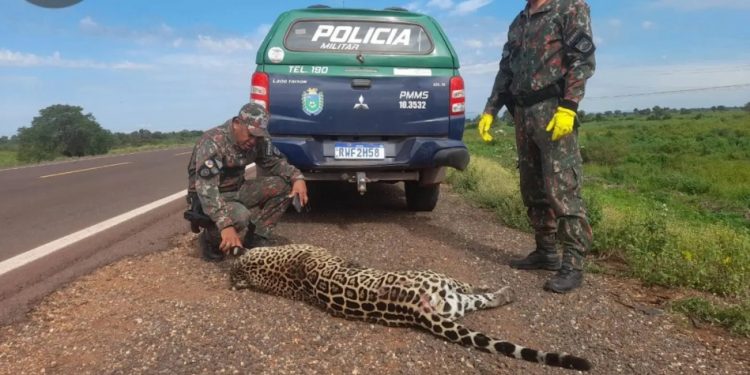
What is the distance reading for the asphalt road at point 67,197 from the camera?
6215 mm

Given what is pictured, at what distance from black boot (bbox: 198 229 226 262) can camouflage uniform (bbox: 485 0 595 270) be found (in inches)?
107

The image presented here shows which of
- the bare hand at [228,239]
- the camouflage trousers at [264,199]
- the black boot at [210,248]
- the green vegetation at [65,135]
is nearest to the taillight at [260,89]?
the camouflage trousers at [264,199]

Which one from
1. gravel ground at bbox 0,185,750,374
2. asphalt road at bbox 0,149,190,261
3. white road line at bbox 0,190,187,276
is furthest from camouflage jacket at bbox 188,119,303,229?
asphalt road at bbox 0,149,190,261

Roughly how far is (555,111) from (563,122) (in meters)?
0.22

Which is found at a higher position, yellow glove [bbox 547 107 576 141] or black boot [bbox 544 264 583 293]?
yellow glove [bbox 547 107 576 141]

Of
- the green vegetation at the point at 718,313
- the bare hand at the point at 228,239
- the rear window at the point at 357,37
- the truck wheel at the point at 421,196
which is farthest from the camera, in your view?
the truck wheel at the point at 421,196

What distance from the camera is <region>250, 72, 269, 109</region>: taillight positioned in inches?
201

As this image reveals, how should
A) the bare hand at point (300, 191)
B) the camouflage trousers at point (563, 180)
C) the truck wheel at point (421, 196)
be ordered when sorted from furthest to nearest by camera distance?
1. the truck wheel at point (421, 196)
2. the bare hand at point (300, 191)
3. the camouflage trousers at point (563, 180)

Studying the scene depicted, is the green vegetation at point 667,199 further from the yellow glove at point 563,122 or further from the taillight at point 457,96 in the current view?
the taillight at point 457,96

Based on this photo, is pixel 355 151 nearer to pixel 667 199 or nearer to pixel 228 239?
pixel 228 239

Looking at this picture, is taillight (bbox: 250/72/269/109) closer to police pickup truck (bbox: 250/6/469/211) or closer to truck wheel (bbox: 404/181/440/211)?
police pickup truck (bbox: 250/6/469/211)

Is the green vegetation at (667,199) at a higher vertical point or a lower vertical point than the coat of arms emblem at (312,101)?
lower

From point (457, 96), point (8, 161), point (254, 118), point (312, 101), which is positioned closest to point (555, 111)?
point (457, 96)

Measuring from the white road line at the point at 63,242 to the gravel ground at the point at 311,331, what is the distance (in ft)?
3.19
